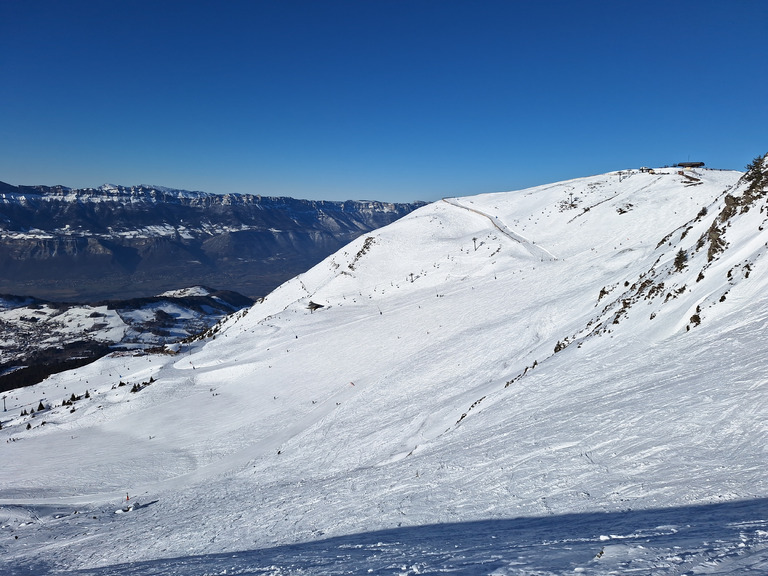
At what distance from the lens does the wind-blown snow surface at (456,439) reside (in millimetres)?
6789

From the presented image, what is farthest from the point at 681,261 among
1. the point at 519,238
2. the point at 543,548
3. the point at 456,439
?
the point at 519,238

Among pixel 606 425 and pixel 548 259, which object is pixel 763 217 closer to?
pixel 606 425

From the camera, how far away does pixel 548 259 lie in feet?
154

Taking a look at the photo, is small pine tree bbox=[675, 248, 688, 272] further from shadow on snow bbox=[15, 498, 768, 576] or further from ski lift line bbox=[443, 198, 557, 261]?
ski lift line bbox=[443, 198, 557, 261]

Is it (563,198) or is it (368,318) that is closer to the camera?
(368,318)

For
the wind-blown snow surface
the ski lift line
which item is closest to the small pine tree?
the wind-blown snow surface

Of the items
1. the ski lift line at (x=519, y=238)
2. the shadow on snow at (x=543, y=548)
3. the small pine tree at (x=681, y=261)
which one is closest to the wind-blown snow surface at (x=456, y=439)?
the shadow on snow at (x=543, y=548)

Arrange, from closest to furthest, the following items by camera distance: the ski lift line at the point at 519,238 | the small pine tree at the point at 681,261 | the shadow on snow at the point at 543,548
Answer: the shadow on snow at the point at 543,548, the small pine tree at the point at 681,261, the ski lift line at the point at 519,238

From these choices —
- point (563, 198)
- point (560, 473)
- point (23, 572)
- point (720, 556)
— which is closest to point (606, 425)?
point (560, 473)

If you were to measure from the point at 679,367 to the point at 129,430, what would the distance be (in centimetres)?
3205

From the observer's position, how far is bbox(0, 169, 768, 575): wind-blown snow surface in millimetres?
6789

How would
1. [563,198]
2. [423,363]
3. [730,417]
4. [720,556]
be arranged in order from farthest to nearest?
[563,198]
[423,363]
[730,417]
[720,556]

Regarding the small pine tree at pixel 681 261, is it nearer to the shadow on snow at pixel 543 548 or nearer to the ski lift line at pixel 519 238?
the shadow on snow at pixel 543 548

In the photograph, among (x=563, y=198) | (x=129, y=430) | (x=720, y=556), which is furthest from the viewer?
(x=563, y=198)
